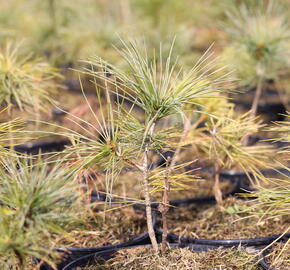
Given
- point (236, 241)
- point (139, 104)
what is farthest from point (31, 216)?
point (236, 241)

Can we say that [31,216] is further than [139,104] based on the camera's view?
No

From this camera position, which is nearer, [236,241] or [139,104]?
[139,104]

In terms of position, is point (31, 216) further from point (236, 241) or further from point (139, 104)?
point (236, 241)

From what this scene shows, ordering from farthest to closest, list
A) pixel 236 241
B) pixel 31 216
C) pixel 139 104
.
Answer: pixel 236 241 < pixel 139 104 < pixel 31 216

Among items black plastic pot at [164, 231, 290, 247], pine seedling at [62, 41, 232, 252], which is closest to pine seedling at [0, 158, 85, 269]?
pine seedling at [62, 41, 232, 252]

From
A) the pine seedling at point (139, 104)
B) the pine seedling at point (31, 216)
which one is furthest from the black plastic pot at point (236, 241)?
→ the pine seedling at point (31, 216)

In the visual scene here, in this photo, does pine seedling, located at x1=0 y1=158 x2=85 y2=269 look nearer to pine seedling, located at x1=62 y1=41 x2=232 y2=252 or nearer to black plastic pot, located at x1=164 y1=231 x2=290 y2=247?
pine seedling, located at x1=62 y1=41 x2=232 y2=252

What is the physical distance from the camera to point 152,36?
303 cm

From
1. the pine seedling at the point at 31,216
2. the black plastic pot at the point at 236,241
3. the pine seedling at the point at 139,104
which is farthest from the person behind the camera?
the black plastic pot at the point at 236,241

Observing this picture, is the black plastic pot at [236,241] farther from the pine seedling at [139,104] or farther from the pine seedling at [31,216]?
the pine seedling at [31,216]

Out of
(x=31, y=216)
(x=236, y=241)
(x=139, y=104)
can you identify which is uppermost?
(x=139, y=104)

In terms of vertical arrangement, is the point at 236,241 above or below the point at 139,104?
below

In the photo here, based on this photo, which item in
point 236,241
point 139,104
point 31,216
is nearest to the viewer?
point 31,216

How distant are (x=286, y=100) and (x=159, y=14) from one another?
1.41 meters
